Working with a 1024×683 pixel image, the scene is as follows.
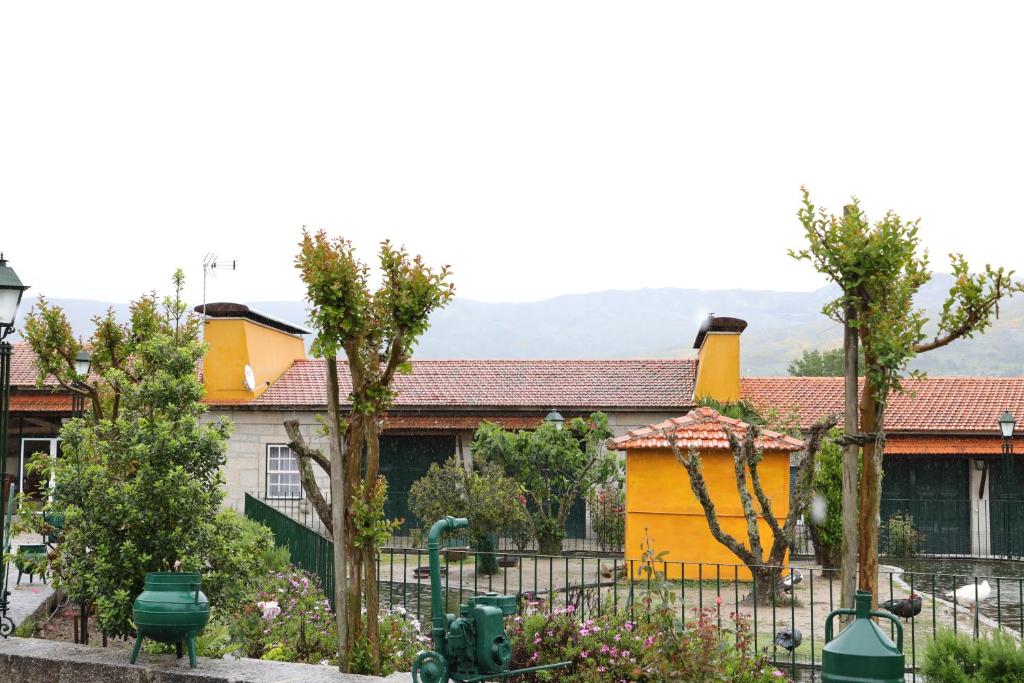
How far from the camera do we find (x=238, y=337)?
2591 cm

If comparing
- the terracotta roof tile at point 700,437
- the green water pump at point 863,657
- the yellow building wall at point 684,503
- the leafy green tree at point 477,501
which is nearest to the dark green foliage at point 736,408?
the terracotta roof tile at point 700,437

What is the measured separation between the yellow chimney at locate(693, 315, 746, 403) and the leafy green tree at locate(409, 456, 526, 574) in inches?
290

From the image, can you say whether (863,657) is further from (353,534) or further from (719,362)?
(719,362)

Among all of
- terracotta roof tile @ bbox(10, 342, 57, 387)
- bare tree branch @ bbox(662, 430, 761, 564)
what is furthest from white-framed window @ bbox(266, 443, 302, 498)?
bare tree branch @ bbox(662, 430, 761, 564)

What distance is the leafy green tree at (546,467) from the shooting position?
19500mm

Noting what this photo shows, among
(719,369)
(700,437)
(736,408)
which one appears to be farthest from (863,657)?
(719,369)

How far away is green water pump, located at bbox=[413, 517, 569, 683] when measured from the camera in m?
5.49

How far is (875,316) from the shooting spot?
6.46 meters

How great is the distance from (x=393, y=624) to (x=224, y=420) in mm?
2125

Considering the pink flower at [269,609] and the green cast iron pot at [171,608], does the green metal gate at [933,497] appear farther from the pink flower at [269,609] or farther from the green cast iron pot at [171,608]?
the green cast iron pot at [171,608]

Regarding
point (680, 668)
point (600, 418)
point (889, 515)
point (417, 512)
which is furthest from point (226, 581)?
point (889, 515)

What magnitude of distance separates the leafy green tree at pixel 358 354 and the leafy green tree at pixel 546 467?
12.8m

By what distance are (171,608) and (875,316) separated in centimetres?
478

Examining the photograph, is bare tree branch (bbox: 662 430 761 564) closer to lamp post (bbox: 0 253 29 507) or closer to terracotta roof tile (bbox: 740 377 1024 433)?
lamp post (bbox: 0 253 29 507)
